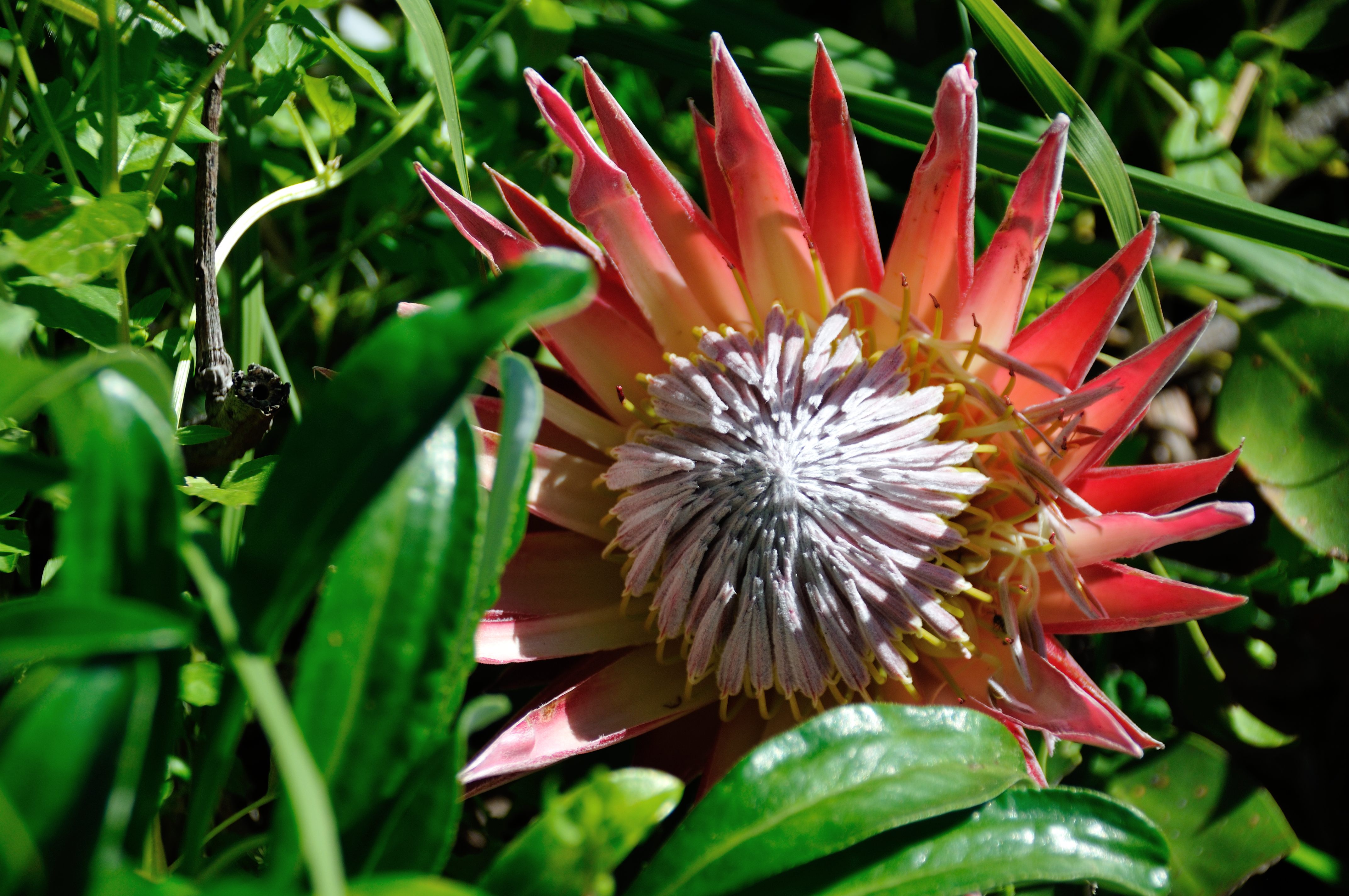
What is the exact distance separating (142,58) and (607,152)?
492 millimetres

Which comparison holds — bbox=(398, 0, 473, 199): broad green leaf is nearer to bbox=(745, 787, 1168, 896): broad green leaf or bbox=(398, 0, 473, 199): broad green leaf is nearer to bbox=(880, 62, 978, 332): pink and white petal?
bbox=(880, 62, 978, 332): pink and white petal

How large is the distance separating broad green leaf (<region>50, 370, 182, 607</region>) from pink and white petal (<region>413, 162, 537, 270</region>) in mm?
537

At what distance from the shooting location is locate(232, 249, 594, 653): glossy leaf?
579 millimetres

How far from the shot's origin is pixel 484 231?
3.62 feet

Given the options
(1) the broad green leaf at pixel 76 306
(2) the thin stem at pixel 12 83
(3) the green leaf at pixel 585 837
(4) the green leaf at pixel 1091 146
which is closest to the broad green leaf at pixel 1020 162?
(4) the green leaf at pixel 1091 146

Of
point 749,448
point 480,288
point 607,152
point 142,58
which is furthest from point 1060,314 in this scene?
point 142,58

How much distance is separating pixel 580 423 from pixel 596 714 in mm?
339

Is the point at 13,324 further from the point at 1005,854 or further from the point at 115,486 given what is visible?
the point at 1005,854

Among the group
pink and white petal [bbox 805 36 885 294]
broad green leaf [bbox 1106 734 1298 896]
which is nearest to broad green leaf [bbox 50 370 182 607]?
pink and white petal [bbox 805 36 885 294]

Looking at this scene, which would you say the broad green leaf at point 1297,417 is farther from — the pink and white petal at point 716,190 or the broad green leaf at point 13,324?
the broad green leaf at point 13,324

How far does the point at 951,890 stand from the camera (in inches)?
31.9

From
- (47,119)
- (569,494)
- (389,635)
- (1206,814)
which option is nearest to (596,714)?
(569,494)

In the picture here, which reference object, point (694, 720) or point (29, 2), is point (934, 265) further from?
point (29, 2)

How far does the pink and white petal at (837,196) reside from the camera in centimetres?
107
